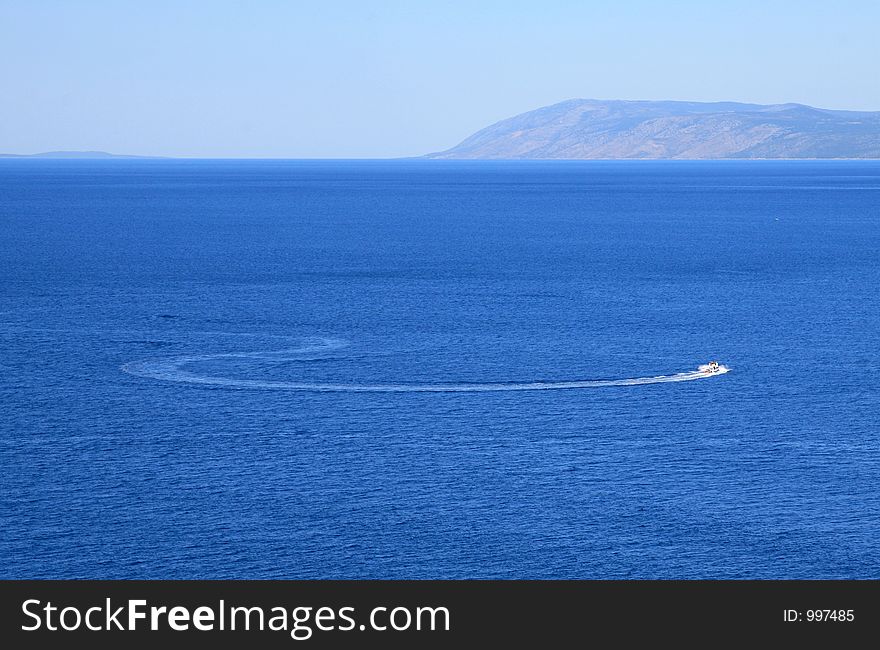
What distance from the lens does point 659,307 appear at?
557 feet

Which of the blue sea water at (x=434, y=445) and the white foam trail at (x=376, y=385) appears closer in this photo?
the blue sea water at (x=434, y=445)

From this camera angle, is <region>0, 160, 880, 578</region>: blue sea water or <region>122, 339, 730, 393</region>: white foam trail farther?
<region>122, 339, 730, 393</region>: white foam trail

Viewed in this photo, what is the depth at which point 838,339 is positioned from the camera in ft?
469

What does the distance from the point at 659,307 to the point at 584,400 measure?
60532 mm

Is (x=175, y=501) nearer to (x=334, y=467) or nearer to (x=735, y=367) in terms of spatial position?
(x=334, y=467)

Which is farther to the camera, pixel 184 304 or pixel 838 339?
pixel 184 304

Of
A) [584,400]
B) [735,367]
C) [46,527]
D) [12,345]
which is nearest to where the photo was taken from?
[46,527]

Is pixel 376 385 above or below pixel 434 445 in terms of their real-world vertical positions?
above

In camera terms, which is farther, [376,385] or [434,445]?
[376,385]
